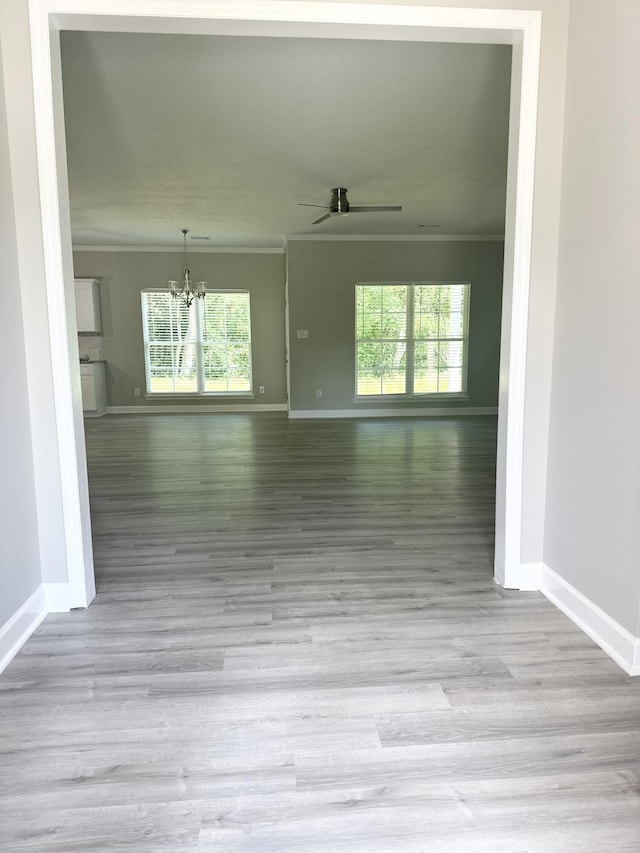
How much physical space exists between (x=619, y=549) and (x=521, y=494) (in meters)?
0.60

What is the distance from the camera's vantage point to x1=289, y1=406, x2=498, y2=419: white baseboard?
8.51 meters

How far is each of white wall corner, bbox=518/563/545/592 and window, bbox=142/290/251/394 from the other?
24.5 ft

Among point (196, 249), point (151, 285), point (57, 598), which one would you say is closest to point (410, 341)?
point (196, 249)

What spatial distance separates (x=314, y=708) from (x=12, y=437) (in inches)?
61.6

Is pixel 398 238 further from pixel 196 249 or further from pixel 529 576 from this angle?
pixel 529 576

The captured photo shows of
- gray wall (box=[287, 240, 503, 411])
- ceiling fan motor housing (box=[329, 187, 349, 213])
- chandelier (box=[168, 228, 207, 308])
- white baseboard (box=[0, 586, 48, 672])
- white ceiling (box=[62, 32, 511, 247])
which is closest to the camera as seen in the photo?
white baseboard (box=[0, 586, 48, 672])

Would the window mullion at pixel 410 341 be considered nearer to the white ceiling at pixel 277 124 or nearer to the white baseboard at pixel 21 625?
the white ceiling at pixel 277 124

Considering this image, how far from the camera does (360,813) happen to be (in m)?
1.39

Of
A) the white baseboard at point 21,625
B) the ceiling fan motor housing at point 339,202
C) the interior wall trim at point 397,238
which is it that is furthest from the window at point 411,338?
the white baseboard at point 21,625

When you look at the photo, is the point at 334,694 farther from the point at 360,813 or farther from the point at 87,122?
the point at 87,122

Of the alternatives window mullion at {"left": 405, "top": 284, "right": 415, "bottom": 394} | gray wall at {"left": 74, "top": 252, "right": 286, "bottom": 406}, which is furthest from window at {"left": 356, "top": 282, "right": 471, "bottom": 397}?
gray wall at {"left": 74, "top": 252, "right": 286, "bottom": 406}

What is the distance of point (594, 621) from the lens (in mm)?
2188

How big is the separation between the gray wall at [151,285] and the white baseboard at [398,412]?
4.98ft

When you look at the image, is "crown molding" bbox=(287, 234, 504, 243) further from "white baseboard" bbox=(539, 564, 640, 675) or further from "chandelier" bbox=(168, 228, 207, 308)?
"white baseboard" bbox=(539, 564, 640, 675)
